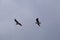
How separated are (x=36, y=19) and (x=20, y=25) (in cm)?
803

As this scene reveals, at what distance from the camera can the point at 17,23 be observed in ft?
299

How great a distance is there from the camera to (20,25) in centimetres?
9131

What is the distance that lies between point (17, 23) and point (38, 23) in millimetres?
6299

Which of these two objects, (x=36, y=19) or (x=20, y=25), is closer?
(x=36, y=19)

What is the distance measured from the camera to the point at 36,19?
279ft

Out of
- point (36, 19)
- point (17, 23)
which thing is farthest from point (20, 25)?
point (36, 19)

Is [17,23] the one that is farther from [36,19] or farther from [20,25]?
[36,19]

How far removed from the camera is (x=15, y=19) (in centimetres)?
8881

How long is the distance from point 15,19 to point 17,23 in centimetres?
253

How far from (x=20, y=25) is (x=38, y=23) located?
5592 mm

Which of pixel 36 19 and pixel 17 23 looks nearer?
pixel 36 19

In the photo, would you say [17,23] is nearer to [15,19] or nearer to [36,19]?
[15,19]
